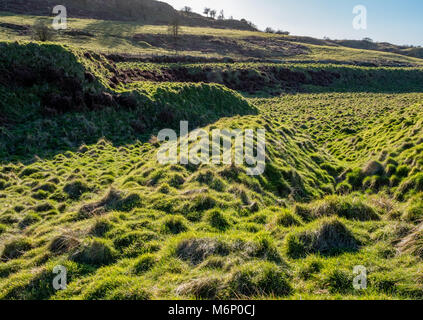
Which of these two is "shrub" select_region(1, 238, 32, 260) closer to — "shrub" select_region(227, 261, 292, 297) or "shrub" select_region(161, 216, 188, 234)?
"shrub" select_region(161, 216, 188, 234)

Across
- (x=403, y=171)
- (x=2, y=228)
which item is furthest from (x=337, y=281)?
(x=2, y=228)

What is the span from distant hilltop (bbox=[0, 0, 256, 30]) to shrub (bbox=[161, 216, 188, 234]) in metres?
118

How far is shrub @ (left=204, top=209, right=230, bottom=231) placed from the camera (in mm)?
8723

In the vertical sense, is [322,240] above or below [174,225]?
above

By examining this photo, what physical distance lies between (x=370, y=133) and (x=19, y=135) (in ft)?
93.0

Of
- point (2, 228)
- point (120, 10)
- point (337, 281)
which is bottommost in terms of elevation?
point (2, 228)

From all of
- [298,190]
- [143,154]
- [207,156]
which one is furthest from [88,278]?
[143,154]

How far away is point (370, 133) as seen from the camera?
73.8ft

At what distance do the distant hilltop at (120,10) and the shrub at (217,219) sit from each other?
118 m

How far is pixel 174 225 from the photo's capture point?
8594 mm

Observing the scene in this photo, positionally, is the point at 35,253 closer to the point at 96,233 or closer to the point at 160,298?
the point at 96,233

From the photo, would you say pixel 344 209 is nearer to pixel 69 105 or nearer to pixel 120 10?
pixel 69 105

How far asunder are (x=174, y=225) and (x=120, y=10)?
17887 centimetres

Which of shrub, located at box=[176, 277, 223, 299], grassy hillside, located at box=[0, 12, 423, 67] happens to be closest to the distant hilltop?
grassy hillside, located at box=[0, 12, 423, 67]
